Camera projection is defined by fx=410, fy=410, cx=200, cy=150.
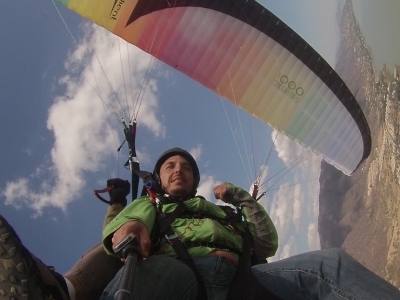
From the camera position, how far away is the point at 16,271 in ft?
5.99

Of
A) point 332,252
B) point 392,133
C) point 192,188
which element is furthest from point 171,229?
point 392,133

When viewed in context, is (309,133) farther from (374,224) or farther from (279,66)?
(374,224)

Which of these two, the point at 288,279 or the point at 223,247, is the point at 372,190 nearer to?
the point at 223,247

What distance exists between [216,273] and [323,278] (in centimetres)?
69

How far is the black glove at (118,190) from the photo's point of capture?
4207mm

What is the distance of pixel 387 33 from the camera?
83.2 meters

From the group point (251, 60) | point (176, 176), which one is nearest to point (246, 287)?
point (176, 176)

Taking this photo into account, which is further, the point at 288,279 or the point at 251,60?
the point at 251,60

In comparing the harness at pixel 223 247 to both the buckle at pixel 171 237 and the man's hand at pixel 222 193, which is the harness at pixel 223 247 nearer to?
the buckle at pixel 171 237

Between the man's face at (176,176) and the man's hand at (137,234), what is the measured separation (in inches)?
39.2

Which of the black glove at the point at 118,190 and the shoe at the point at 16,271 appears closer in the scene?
the shoe at the point at 16,271

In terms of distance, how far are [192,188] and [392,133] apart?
198 feet

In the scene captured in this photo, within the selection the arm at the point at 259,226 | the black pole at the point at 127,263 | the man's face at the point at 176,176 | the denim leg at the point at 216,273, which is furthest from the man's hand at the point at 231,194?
the black pole at the point at 127,263

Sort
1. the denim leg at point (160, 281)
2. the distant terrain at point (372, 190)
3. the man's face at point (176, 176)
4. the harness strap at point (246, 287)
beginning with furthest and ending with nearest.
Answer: the distant terrain at point (372, 190) < the man's face at point (176, 176) < the harness strap at point (246, 287) < the denim leg at point (160, 281)
